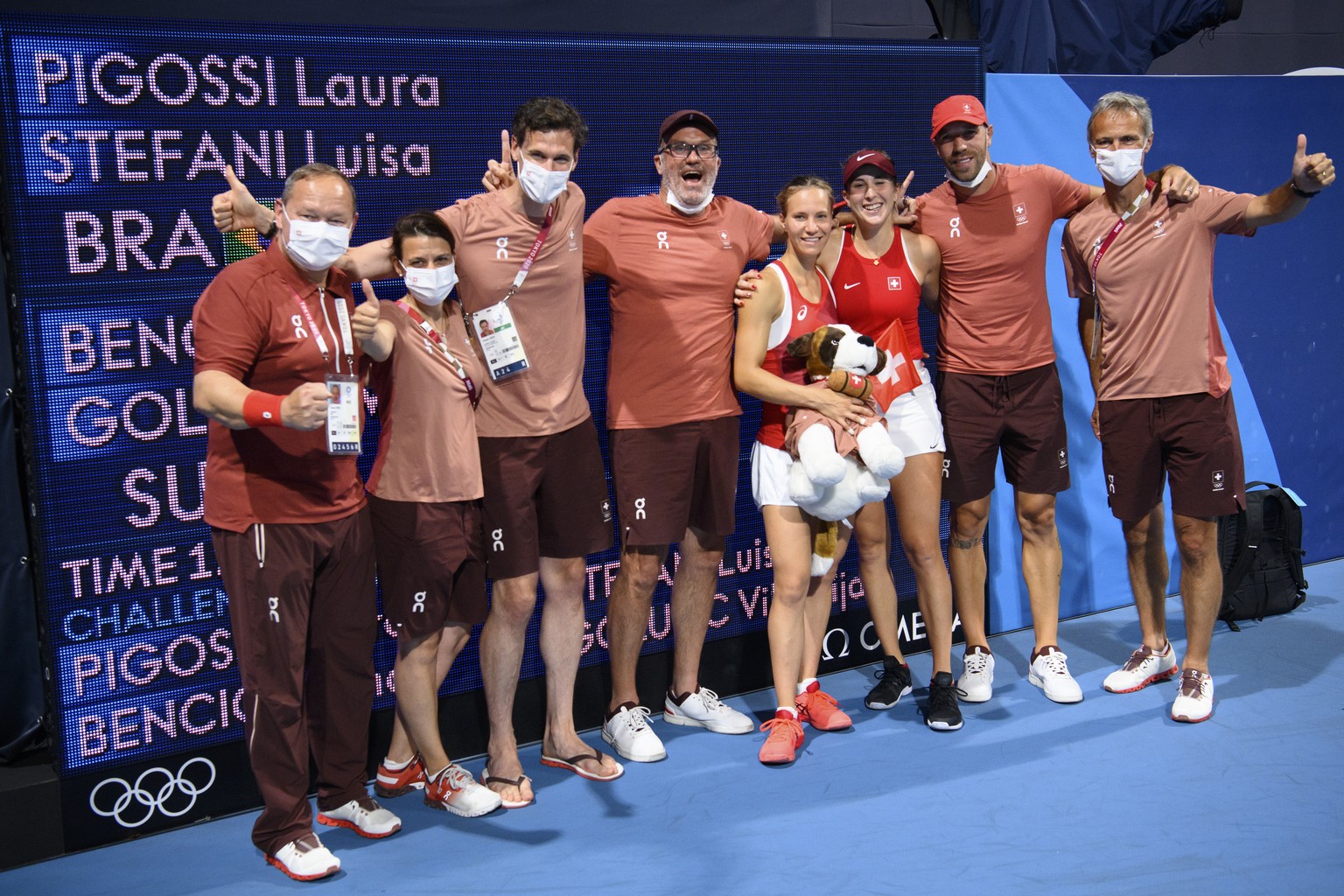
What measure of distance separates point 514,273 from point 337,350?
0.66 metres

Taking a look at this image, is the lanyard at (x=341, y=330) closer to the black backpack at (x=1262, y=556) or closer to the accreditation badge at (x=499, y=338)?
the accreditation badge at (x=499, y=338)

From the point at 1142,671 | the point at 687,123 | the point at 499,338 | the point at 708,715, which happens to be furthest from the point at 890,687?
the point at 687,123

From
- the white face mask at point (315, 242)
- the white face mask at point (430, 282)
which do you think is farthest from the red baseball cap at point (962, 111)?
the white face mask at point (315, 242)

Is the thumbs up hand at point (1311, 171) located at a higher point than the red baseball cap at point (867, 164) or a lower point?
lower

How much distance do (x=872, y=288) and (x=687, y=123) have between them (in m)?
0.86

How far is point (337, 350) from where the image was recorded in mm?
3498

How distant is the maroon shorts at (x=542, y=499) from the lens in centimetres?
398

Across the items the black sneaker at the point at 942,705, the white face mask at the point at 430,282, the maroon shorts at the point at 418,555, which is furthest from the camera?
the black sneaker at the point at 942,705

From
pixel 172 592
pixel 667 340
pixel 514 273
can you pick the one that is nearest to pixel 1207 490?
pixel 667 340

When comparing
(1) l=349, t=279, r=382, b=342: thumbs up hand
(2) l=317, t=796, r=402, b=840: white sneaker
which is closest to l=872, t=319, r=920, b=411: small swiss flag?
(1) l=349, t=279, r=382, b=342: thumbs up hand

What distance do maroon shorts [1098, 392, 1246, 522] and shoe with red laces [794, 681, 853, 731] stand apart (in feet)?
4.23

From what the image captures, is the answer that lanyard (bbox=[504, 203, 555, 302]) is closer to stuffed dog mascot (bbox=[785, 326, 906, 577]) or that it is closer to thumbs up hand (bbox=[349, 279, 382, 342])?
thumbs up hand (bbox=[349, 279, 382, 342])

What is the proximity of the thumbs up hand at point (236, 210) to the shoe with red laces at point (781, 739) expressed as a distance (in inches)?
90.7

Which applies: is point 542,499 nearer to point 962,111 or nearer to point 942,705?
point 942,705
